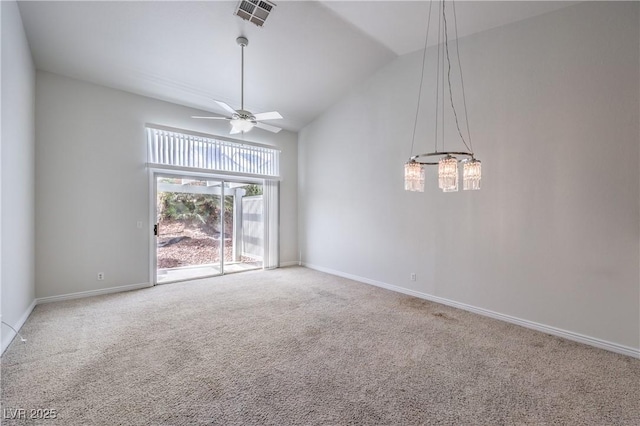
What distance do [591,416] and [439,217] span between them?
2742 mm

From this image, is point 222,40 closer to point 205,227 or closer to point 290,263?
point 205,227

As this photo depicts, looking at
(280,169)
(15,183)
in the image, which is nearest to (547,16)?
(280,169)

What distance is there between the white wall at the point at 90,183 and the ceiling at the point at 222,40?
296 millimetres

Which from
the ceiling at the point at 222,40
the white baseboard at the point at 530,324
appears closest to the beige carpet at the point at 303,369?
the white baseboard at the point at 530,324

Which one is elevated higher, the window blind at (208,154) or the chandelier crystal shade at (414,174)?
the window blind at (208,154)

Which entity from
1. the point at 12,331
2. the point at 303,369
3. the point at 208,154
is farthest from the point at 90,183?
the point at 303,369

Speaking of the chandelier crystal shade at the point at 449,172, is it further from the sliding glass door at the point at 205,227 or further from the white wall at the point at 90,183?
the white wall at the point at 90,183

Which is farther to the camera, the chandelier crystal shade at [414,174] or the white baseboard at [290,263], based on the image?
the white baseboard at [290,263]

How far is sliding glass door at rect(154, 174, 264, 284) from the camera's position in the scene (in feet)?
18.0

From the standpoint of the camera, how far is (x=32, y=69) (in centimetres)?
398

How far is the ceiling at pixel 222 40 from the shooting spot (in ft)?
11.3

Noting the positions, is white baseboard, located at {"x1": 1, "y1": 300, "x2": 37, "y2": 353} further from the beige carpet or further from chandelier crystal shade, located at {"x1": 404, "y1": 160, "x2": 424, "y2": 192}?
chandelier crystal shade, located at {"x1": 404, "y1": 160, "x2": 424, "y2": 192}

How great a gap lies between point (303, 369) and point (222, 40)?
13.9ft

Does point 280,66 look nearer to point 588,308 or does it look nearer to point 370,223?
point 370,223
